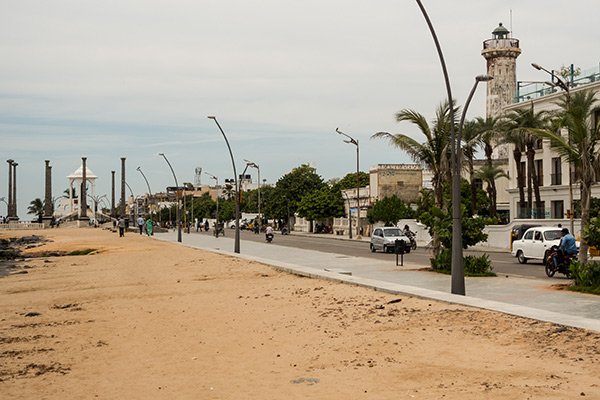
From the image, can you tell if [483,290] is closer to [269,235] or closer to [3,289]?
[3,289]

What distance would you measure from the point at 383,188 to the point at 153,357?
71301 millimetres

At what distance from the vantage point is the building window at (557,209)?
176ft

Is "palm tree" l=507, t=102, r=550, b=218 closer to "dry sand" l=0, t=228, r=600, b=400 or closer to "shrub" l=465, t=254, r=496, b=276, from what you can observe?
"shrub" l=465, t=254, r=496, b=276

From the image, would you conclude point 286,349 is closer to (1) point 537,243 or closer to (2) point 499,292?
(2) point 499,292

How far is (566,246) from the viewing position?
22906 millimetres

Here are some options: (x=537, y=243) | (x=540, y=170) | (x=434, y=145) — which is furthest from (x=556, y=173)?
(x=434, y=145)

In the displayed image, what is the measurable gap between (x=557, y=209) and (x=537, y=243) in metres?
23.9

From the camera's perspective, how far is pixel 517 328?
12.7 metres

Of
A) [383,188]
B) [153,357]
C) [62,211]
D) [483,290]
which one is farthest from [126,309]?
[62,211]

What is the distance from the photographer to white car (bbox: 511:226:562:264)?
31.6 m

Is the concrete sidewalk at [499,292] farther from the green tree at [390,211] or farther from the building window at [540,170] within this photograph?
the green tree at [390,211]

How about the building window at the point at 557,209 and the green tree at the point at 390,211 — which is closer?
the building window at the point at 557,209

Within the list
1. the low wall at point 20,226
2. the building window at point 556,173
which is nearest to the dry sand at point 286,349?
the building window at point 556,173

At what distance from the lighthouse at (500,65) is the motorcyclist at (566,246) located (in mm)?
68761
